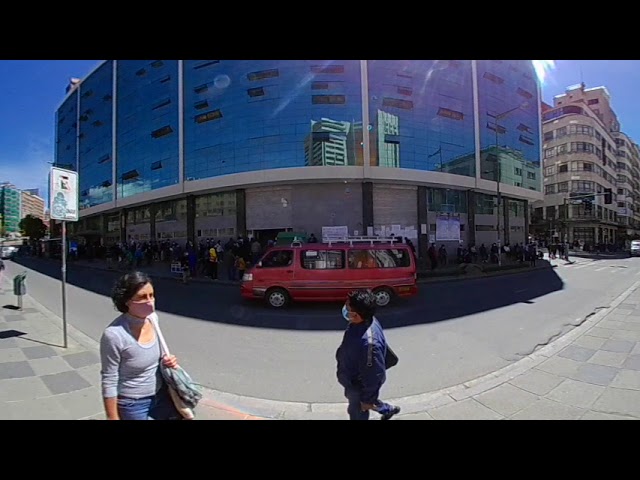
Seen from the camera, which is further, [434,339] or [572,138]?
[572,138]

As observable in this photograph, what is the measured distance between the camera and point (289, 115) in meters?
20.4

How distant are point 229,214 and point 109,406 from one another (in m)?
21.8

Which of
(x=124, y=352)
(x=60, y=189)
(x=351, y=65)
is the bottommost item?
(x=124, y=352)

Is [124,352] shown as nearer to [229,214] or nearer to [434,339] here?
[434,339]

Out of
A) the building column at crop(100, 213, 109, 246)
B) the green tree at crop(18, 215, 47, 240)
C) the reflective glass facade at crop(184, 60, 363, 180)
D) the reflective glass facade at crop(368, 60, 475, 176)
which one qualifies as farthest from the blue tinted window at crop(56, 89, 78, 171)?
the reflective glass facade at crop(368, 60, 475, 176)

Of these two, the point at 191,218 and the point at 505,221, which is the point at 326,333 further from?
the point at 505,221

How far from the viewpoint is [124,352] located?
71.6 inches

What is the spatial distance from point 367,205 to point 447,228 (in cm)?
777

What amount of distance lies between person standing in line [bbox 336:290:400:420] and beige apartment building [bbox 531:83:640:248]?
5040 cm

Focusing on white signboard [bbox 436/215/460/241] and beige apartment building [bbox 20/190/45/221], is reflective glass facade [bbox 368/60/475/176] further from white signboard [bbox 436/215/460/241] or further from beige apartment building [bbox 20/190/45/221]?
beige apartment building [bbox 20/190/45/221]

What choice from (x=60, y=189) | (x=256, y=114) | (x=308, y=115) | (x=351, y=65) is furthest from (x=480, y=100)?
(x=60, y=189)

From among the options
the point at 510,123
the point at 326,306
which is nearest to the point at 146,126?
the point at 326,306
